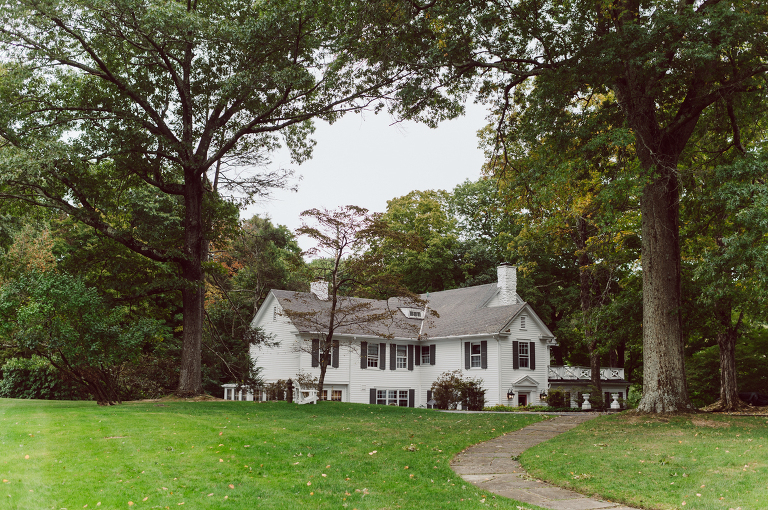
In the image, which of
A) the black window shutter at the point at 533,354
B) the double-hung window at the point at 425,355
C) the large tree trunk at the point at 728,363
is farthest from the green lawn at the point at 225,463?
the double-hung window at the point at 425,355

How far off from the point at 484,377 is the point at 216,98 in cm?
1862

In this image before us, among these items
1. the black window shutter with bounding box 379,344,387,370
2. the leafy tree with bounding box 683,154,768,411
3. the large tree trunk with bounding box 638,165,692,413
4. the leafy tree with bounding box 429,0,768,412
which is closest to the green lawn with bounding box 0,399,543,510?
the large tree trunk with bounding box 638,165,692,413

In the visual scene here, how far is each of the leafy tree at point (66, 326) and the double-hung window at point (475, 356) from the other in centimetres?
1854

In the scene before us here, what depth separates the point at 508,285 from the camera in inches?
1273

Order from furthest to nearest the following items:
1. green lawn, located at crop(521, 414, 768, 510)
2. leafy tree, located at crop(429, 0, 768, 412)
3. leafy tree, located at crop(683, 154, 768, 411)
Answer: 1. leafy tree, located at crop(429, 0, 768, 412)
2. leafy tree, located at crop(683, 154, 768, 411)
3. green lawn, located at crop(521, 414, 768, 510)

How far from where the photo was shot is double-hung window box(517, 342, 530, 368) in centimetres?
3065

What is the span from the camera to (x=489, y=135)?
23312mm

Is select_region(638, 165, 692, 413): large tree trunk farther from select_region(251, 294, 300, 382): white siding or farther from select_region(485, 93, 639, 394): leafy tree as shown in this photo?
select_region(251, 294, 300, 382): white siding

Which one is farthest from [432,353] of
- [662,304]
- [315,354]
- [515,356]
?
[662,304]

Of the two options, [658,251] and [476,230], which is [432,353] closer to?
[476,230]

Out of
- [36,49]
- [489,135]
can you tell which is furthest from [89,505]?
[489,135]

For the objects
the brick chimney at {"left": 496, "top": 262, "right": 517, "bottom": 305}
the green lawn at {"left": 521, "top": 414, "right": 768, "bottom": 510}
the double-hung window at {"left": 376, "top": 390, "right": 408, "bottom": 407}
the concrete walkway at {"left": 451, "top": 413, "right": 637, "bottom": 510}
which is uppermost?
the brick chimney at {"left": 496, "top": 262, "right": 517, "bottom": 305}

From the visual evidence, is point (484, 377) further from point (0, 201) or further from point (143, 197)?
point (0, 201)

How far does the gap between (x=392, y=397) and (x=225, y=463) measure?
25025 mm
